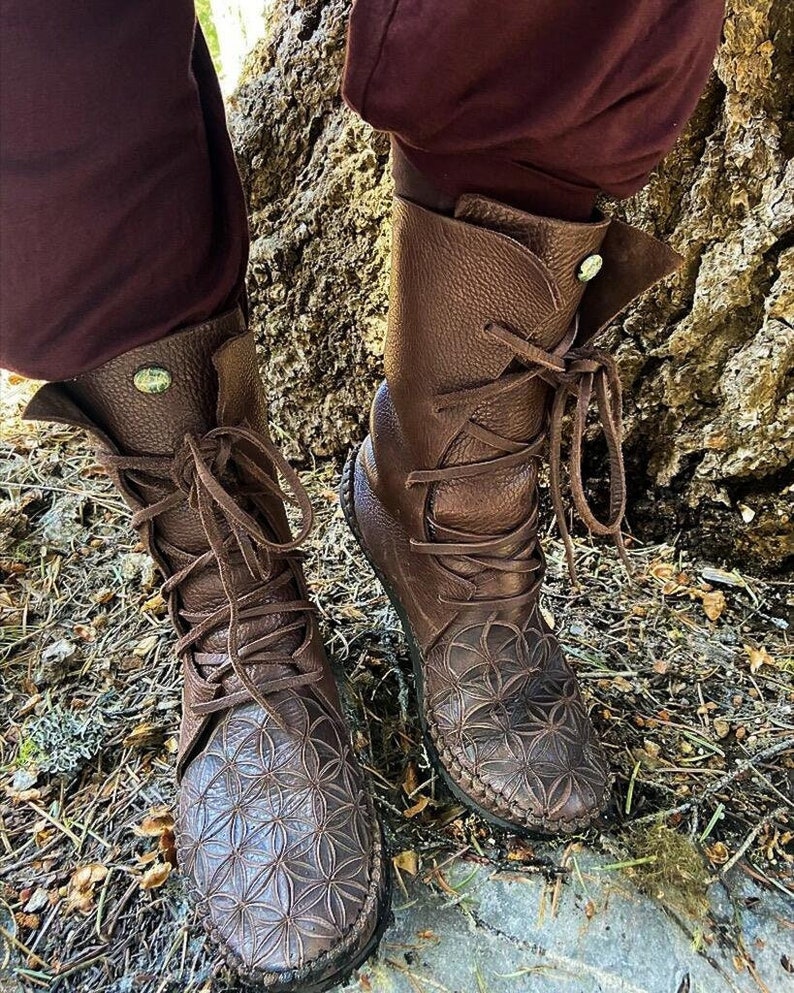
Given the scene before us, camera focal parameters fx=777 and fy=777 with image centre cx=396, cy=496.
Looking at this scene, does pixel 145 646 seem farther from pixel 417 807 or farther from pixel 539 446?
pixel 539 446

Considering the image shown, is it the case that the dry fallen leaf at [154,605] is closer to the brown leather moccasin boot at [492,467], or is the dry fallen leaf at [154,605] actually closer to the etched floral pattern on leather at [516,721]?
the brown leather moccasin boot at [492,467]

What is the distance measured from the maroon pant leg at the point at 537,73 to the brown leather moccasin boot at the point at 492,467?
0.15m

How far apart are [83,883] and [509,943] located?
0.62 metres

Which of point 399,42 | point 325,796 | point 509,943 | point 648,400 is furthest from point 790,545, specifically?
point 399,42

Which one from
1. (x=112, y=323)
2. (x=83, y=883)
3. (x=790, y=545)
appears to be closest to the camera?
(x=112, y=323)

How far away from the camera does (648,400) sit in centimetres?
158

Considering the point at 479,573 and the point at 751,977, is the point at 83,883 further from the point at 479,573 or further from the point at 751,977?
the point at 751,977

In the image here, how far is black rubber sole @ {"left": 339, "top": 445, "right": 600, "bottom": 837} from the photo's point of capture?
1.14 meters

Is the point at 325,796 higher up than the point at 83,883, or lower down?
higher up

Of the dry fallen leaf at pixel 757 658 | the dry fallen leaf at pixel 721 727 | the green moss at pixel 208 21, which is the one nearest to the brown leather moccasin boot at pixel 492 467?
the dry fallen leaf at pixel 721 727

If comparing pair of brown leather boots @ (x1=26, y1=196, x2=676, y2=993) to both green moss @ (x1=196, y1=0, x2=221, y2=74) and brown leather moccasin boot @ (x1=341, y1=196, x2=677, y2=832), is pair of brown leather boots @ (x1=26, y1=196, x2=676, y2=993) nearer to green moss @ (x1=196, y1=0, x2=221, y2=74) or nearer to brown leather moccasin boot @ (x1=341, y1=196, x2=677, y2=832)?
brown leather moccasin boot @ (x1=341, y1=196, x2=677, y2=832)

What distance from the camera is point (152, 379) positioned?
3.16 ft

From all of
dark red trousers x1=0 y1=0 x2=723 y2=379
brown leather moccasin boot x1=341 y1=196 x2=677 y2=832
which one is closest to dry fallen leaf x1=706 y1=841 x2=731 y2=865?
brown leather moccasin boot x1=341 y1=196 x2=677 y2=832

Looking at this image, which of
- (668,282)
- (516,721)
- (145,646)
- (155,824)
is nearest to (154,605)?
(145,646)
